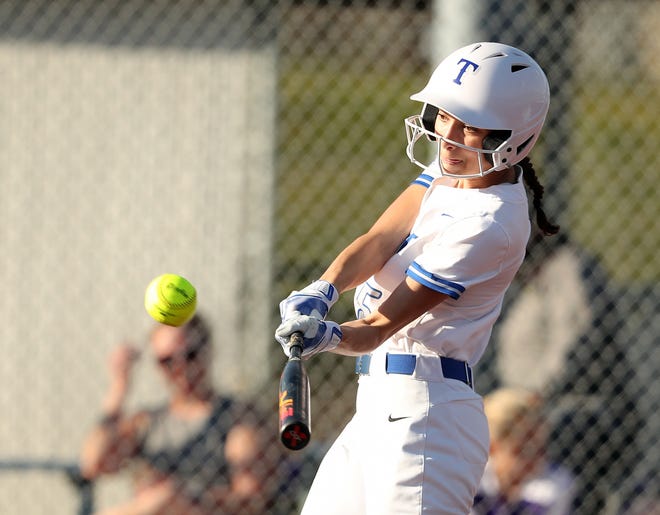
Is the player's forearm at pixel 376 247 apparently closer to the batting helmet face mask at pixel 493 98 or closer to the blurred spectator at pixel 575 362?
the batting helmet face mask at pixel 493 98

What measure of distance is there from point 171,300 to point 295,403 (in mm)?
800

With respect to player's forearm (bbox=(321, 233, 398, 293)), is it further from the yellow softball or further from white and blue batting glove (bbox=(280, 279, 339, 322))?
the yellow softball

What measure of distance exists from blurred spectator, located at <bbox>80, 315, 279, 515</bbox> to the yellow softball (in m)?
1.82

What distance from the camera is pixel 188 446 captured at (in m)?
5.00

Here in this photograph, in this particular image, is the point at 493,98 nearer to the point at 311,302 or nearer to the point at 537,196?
the point at 537,196

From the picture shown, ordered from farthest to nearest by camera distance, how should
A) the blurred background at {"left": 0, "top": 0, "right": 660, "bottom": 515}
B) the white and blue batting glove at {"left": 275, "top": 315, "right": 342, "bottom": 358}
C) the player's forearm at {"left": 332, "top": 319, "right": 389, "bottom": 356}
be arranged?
the blurred background at {"left": 0, "top": 0, "right": 660, "bottom": 515} → the player's forearm at {"left": 332, "top": 319, "right": 389, "bottom": 356} → the white and blue batting glove at {"left": 275, "top": 315, "right": 342, "bottom": 358}

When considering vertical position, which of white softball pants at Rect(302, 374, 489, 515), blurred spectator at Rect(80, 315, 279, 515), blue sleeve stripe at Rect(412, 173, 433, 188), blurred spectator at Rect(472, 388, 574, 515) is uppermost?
blue sleeve stripe at Rect(412, 173, 433, 188)

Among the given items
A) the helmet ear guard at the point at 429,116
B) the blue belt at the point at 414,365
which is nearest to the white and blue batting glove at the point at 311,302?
the blue belt at the point at 414,365

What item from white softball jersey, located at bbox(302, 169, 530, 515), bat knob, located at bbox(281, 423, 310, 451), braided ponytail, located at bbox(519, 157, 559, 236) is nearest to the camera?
bat knob, located at bbox(281, 423, 310, 451)

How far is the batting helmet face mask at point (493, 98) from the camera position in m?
2.86

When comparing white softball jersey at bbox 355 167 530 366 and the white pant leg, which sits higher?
white softball jersey at bbox 355 167 530 366

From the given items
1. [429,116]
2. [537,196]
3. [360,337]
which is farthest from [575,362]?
[360,337]

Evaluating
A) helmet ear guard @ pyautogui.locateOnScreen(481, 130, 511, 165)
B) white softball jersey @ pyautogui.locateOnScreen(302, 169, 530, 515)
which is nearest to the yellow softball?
white softball jersey @ pyautogui.locateOnScreen(302, 169, 530, 515)

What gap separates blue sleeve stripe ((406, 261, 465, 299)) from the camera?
2789mm
